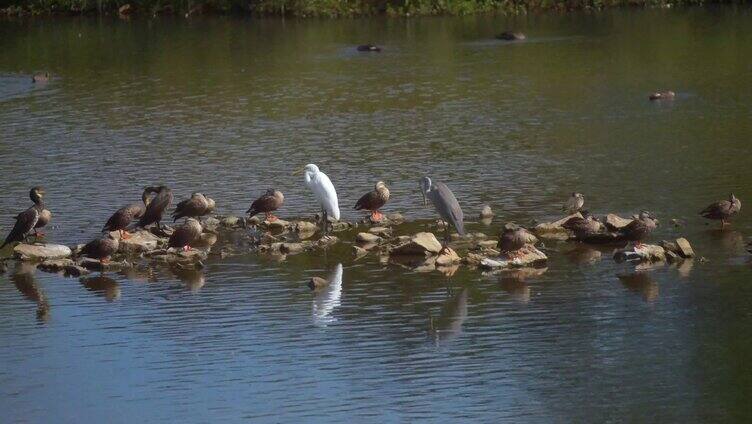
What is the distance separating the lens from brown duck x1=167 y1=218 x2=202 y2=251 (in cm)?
1792

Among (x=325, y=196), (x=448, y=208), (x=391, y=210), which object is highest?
(x=448, y=208)

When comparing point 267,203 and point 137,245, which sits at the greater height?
point 267,203

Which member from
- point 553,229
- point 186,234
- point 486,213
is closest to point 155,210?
point 186,234

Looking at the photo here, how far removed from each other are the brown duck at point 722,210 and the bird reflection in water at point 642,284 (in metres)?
2.51

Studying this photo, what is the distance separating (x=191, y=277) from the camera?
17.3 m

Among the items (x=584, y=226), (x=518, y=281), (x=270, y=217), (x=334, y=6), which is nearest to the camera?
(x=518, y=281)

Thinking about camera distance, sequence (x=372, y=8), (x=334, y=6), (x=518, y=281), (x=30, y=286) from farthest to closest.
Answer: (x=372, y=8)
(x=334, y=6)
(x=30, y=286)
(x=518, y=281)

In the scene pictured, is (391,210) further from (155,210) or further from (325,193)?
(155,210)

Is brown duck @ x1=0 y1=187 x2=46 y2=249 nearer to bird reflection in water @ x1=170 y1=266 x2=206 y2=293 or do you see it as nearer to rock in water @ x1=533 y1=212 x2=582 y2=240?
bird reflection in water @ x1=170 y1=266 x2=206 y2=293

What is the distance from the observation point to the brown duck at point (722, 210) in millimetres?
18719

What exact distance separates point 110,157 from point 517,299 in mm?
12759

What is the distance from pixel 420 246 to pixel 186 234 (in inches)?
118

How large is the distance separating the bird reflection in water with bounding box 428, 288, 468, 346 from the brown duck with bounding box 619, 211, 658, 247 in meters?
3.14

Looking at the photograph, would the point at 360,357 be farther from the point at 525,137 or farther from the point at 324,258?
the point at 525,137
